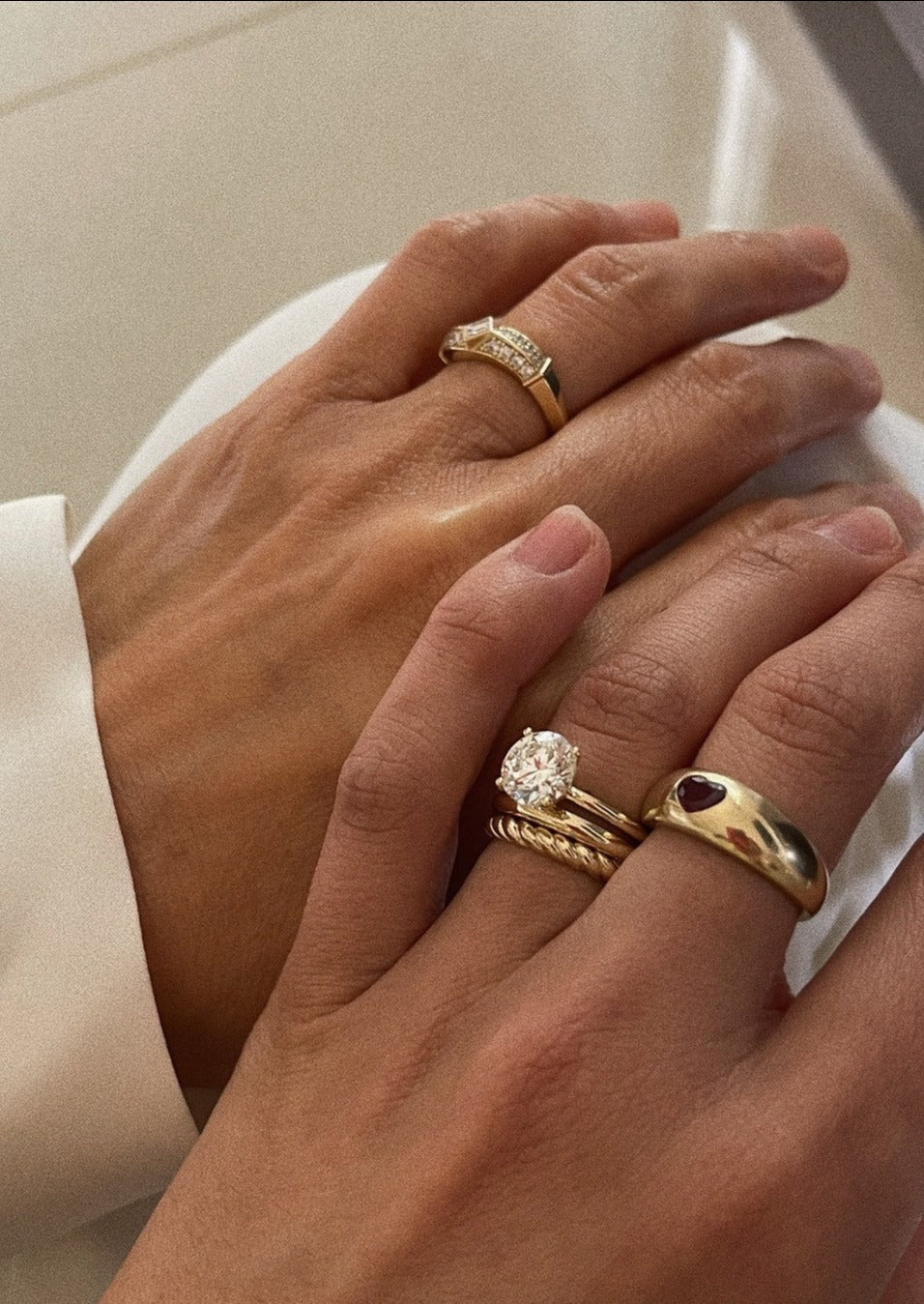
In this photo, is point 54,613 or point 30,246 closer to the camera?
point 54,613

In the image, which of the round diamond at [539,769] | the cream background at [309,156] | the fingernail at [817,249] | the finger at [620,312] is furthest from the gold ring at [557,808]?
the cream background at [309,156]

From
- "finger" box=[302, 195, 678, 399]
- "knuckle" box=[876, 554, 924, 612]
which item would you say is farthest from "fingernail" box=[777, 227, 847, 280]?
"knuckle" box=[876, 554, 924, 612]

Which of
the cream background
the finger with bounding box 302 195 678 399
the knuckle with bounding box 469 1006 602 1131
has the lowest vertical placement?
the knuckle with bounding box 469 1006 602 1131

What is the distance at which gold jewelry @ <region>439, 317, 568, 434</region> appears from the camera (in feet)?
2.16

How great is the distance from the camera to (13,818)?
56 centimetres

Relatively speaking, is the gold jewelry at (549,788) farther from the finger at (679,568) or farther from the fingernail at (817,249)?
the fingernail at (817,249)

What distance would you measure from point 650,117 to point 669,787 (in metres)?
0.68

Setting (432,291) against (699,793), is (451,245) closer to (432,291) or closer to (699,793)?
(432,291)

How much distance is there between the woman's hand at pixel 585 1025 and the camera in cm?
44

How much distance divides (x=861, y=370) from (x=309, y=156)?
20.4 inches

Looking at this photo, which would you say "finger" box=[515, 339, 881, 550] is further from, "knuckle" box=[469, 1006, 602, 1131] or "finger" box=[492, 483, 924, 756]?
"knuckle" box=[469, 1006, 602, 1131]

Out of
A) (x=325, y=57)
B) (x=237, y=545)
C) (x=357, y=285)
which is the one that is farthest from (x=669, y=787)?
(x=325, y=57)

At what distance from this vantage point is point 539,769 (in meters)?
0.50

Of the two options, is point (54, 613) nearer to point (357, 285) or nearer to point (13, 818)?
point (13, 818)
